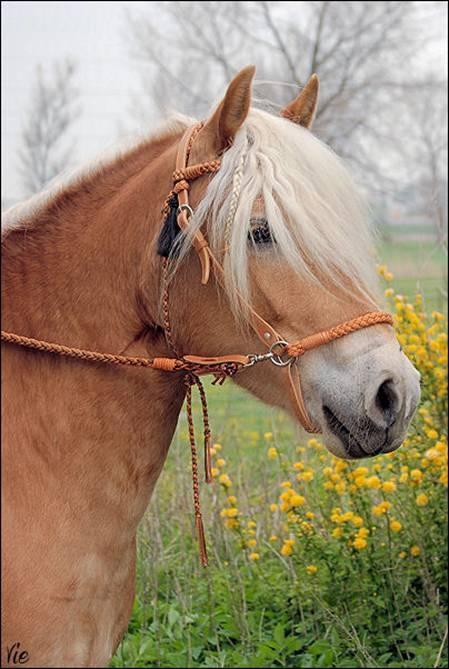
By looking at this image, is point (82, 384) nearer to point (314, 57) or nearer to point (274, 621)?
point (274, 621)

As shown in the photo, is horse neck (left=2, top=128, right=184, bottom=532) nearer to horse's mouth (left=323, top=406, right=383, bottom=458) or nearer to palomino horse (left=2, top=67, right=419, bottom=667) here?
palomino horse (left=2, top=67, right=419, bottom=667)

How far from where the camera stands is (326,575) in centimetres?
390

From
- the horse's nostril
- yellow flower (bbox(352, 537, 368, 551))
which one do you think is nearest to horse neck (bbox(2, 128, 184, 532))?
the horse's nostril

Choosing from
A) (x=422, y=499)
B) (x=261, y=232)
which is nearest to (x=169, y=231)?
(x=261, y=232)

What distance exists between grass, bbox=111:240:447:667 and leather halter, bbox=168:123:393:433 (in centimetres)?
146

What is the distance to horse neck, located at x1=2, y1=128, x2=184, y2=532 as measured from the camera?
215 centimetres

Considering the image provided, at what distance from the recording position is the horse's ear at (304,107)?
239 cm

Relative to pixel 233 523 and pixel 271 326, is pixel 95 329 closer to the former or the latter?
pixel 271 326

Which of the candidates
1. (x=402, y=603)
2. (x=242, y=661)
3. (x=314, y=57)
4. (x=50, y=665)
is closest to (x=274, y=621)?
(x=242, y=661)

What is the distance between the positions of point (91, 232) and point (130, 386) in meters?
0.44

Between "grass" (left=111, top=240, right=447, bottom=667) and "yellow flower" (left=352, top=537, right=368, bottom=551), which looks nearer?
"yellow flower" (left=352, top=537, right=368, bottom=551)

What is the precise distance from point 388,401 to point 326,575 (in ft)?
7.12

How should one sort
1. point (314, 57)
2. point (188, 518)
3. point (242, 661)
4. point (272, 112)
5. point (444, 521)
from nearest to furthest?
point (272, 112) < point (242, 661) < point (444, 521) < point (188, 518) < point (314, 57)

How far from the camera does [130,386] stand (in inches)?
86.8
